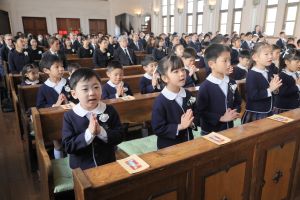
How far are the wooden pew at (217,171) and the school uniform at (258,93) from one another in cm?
57

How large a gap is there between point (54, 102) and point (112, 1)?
675 inches

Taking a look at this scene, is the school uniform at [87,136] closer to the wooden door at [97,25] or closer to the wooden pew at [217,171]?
the wooden pew at [217,171]

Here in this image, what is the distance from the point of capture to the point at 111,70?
3.21 metres

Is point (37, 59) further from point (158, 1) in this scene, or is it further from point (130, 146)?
point (158, 1)

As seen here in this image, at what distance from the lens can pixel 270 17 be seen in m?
11.4

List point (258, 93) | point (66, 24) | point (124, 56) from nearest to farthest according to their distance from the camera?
point (258, 93) < point (124, 56) < point (66, 24)

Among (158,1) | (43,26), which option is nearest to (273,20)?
(158,1)

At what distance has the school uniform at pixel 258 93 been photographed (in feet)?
8.72

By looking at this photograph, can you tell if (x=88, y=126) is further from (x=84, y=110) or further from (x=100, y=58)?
(x=100, y=58)

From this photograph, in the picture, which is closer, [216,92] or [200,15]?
[216,92]

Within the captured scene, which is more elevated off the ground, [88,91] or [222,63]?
[222,63]

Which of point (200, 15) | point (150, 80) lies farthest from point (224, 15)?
point (150, 80)

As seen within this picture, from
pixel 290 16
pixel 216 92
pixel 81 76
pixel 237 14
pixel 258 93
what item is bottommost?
pixel 258 93

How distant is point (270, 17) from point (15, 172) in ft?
38.2
